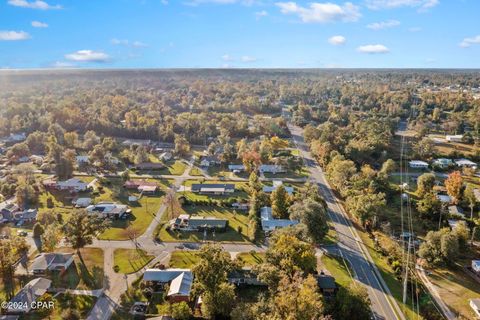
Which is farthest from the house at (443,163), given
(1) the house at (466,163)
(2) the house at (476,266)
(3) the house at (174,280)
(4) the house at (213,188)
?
(3) the house at (174,280)

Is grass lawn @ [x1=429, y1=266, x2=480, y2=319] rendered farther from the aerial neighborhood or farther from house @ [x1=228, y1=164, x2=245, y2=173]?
house @ [x1=228, y1=164, x2=245, y2=173]

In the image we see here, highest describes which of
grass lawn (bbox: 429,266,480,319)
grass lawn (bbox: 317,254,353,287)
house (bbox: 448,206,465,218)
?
house (bbox: 448,206,465,218)

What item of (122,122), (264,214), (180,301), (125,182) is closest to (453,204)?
(264,214)

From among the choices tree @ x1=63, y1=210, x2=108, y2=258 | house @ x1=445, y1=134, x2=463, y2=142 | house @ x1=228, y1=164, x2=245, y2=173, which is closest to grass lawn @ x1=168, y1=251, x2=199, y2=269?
tree @ x1=63, y1=210, x2=108, y2=258

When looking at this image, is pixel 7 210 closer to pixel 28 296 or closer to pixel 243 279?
pixel 28 296

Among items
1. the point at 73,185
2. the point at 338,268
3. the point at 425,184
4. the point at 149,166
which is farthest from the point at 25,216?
the point at 425,184

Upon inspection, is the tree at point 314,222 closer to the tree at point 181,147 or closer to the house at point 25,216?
the house at point 25,216
